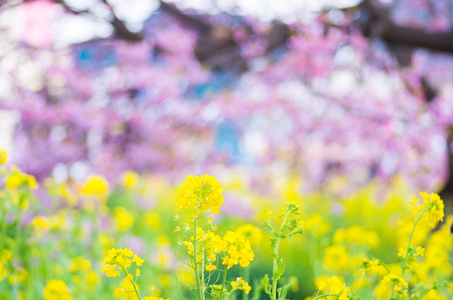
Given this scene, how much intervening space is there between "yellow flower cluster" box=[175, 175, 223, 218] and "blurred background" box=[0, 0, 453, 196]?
9.83 feet

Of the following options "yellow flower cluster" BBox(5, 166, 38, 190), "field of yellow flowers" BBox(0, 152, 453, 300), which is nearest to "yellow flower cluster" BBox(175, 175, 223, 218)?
"field of yellow flowers" BBox(0, 152, 453, 300)

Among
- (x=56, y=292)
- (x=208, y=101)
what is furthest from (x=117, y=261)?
(x=208, y=101)

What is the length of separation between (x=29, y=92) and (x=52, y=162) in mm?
839

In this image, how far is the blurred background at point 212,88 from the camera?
4008mm

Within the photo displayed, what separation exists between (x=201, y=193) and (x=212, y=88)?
393 cm

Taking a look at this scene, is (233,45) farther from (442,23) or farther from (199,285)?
(199,285)

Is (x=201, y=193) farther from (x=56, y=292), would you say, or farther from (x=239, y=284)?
(x=56, y=292)

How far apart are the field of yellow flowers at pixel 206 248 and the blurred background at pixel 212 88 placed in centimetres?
51

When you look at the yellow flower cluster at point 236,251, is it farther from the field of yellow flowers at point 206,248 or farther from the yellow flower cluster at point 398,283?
the yellow flower cluster at point 398,283

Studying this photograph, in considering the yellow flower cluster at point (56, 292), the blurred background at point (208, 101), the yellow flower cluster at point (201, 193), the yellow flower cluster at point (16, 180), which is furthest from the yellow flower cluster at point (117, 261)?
the blurred background at point (208, 101)

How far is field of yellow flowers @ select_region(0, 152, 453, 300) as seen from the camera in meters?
1.17

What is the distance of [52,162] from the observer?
3920 mm

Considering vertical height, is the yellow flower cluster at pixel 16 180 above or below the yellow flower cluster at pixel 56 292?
above

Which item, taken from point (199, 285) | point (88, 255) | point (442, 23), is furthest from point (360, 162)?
point (199, 285)
